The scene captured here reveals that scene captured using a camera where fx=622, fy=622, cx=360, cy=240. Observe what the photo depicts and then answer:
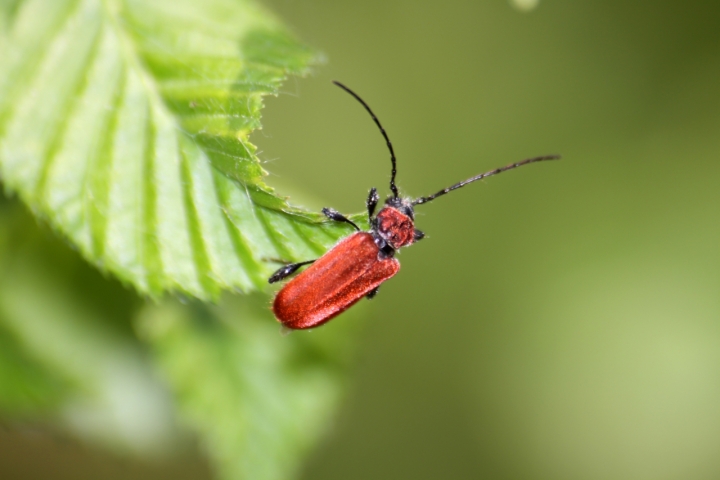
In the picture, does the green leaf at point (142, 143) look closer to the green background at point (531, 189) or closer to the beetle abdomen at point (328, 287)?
the beetle abdomen at point (328, 287)

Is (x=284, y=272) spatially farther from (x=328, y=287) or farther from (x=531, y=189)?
(x=531, y=189)

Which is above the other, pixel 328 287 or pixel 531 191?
pixel 531 191

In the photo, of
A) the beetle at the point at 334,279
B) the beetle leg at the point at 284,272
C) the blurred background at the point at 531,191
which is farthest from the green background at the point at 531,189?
the beetle leg at the point at 284,272

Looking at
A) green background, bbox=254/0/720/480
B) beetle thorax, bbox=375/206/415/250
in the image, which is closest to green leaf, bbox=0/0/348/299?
beetle thorax, bbox=375/206/415/250

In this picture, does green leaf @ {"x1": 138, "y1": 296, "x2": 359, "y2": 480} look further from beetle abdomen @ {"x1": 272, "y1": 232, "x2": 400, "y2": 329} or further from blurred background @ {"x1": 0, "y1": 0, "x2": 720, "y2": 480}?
blurred background @ {"x1": 0, "y1": 0, "x2": 720, "y2": 480}

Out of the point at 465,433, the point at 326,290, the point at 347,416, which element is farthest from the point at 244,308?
the point at 465,433

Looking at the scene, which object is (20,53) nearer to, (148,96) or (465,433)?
(148,96)

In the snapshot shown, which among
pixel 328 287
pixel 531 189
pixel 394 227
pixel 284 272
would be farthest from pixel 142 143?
pixel 531 189
